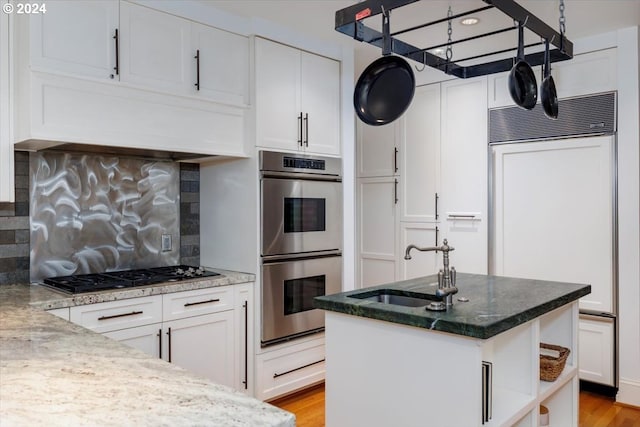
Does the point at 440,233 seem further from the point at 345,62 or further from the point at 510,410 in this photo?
the point at 510,410

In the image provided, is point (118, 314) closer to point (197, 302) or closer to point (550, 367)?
point (197, 302)

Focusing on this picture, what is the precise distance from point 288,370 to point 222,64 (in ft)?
6.63

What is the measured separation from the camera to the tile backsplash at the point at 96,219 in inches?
105

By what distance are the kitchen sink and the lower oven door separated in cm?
98

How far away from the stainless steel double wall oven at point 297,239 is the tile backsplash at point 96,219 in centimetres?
67

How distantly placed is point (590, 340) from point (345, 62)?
8.77 feet

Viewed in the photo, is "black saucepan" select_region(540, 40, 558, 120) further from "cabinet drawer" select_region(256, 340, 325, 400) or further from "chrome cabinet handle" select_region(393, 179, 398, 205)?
"cabinet drawer" select_region(256, 340, 325, 400)

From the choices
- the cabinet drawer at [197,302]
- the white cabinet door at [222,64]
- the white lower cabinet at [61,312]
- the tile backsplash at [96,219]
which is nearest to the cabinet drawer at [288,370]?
the cabinet drawer at [197,302]

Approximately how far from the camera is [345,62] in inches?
146

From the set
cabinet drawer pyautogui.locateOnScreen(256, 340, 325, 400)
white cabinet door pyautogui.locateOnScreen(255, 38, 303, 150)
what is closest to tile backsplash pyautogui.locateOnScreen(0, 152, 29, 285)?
white cabinet door pyautogui.locateOnScreen(255, 38, 303, 150)

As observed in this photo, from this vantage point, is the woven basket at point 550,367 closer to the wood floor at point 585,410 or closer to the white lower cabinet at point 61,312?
the wood floor at point 585,410

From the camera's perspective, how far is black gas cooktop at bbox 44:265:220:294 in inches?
98.0

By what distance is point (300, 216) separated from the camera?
3340mm

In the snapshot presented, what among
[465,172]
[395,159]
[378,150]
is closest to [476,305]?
[465,172]
